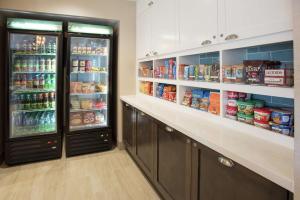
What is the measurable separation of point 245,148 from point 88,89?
270 centimetres

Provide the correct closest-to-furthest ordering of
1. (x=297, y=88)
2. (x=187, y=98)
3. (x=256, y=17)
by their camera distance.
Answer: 1. (x=297, y=88)
2. (x=256, y=17)
3. (x=187, y=98)

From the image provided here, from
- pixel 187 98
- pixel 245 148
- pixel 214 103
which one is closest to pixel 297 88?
pixel 245 148

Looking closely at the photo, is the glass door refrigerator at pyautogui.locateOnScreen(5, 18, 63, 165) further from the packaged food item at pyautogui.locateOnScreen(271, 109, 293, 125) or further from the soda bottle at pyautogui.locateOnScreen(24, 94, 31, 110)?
the packaged food item at pyautogui.locateOnScreen(271, 109, 293, 125)

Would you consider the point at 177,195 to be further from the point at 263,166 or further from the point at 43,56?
the point at 43,56

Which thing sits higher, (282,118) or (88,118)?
(282,118)

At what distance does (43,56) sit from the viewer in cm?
306

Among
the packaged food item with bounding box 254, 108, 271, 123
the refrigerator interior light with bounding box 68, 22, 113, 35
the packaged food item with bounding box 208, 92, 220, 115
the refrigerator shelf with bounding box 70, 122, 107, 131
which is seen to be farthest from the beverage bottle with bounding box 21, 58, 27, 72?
the packaged food item with bounding box 254, 108, 271, 123

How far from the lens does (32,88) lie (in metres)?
2.98

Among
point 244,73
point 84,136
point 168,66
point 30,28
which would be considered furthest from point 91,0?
point 244,73

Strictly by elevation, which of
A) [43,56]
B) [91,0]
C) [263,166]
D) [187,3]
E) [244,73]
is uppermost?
[91,0]

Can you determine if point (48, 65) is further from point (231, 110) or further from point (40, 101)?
point (231, 110)

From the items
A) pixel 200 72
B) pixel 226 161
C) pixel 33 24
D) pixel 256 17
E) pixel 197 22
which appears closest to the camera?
pixel 226 161

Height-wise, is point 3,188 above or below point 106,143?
below

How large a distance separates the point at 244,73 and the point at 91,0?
2.63m
